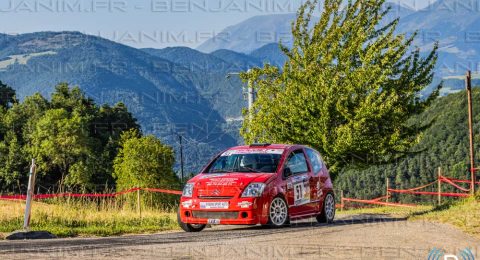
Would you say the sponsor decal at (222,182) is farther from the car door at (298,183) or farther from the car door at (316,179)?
the car door at (316,179)

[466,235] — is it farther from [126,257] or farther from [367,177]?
[367,177]

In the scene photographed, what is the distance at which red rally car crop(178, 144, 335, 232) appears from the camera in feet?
44.6

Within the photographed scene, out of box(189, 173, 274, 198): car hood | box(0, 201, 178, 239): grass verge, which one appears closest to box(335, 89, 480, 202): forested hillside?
box(0, 201, 178, 239): grass verge

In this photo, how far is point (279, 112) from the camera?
112 feet

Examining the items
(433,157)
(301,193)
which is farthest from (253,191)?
(433,157)

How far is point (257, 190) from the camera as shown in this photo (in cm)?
1361

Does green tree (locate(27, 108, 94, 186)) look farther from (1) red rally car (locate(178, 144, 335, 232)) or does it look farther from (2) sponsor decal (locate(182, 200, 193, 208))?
(2) sponsor decal (locate(182, 200, 193, 208))

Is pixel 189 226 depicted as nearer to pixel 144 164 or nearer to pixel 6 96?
pixel 144 164

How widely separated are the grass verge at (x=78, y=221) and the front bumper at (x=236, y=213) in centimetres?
195

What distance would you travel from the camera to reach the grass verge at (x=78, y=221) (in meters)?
14.7

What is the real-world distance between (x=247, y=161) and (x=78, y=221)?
429cm

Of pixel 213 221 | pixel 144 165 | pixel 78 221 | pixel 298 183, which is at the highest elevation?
pixel 144 165

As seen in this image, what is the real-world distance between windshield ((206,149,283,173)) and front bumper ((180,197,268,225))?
1.05 meters

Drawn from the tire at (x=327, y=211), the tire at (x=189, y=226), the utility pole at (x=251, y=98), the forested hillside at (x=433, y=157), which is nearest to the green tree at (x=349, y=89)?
the utility pole at (x=251, y=98)
